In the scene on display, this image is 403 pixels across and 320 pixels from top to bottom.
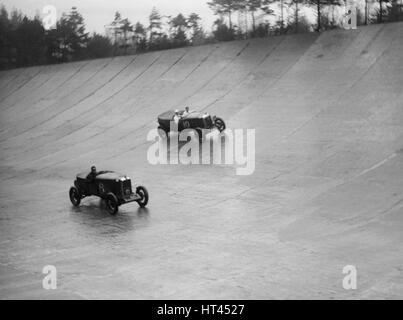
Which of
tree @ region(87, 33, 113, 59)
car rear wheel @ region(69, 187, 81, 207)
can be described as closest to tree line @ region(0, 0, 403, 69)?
tree @ region(87, 33, 113, 59)

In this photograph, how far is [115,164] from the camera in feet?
64.7

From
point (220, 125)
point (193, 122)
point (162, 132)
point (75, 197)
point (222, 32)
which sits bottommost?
point (75, 197)

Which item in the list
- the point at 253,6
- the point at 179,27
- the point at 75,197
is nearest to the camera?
the point at 75,197

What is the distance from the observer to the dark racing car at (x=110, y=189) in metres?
13.7

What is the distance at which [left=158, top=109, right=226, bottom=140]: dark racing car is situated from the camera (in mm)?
21125

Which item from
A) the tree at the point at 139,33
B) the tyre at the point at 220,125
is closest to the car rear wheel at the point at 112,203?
the tyre at the point at 220,125

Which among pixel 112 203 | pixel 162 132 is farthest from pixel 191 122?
pixel 112 203

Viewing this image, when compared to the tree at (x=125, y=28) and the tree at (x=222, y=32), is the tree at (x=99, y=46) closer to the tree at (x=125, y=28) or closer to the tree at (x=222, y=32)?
the tree at (x=125, y=28)

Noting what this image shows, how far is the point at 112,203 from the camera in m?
13.6

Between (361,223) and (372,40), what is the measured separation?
16.5m

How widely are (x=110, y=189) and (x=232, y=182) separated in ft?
12.0

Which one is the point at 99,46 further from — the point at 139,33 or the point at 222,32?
the point at 222,32

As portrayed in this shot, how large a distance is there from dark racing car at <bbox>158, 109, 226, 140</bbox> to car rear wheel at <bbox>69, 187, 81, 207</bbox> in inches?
288
